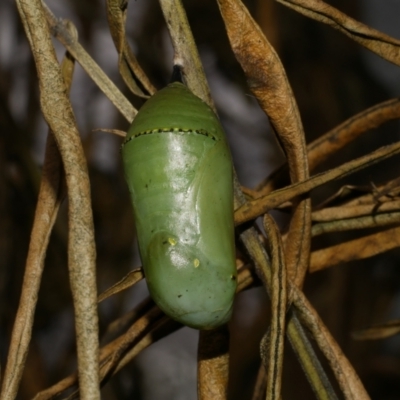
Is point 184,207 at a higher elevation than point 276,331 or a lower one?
higher

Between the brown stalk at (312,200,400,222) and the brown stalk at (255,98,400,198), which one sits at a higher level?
the brown stalk at (255,98,400,198)

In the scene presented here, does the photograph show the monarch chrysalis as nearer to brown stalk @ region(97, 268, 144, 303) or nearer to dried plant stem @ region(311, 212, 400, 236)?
brown stalk @ region(97, 268, 144, 303)

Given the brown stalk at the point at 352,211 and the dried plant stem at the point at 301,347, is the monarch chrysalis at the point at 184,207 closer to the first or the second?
the dried plant stem at the point at 301,347

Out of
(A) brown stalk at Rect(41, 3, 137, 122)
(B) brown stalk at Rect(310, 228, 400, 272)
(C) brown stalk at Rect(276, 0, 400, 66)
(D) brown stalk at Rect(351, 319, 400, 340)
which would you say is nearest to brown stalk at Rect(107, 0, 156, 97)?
(A) brown stalk at Rect(41, 3, 137, 122)

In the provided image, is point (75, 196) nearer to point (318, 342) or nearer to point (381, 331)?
point (318, 342)

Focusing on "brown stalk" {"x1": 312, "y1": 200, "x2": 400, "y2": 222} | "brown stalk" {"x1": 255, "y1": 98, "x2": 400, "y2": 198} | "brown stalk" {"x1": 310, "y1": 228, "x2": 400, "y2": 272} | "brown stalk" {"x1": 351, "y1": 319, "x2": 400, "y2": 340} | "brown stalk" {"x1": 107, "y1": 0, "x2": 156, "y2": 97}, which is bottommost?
"brown stalk" {"x1": 351, "y1": 319, "x2": 400, "y2": 340}

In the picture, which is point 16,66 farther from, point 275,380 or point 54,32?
point 275,380

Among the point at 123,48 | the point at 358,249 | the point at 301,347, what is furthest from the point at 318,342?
the point at 123,48
